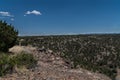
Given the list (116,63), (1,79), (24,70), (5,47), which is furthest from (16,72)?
(116,63)

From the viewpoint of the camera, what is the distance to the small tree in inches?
908

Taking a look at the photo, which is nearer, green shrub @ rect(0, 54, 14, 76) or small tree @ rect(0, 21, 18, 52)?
green shrub @ rect(0, 54, 14, 76)

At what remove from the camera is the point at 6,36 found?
931 inches

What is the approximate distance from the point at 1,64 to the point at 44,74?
2338mm

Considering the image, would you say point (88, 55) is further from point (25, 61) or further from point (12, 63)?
point (12, 63)

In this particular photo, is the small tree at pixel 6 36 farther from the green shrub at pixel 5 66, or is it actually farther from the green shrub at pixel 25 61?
the green shrub at pixel 5 66

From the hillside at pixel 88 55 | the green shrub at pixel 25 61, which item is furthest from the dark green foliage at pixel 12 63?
the hillside at pixel 88 55

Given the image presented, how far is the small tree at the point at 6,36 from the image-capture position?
23.1 meters

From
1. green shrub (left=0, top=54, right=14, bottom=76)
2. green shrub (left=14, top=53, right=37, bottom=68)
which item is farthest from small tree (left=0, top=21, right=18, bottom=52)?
green shrub (left=0, top=54, right=14, bottom=76)

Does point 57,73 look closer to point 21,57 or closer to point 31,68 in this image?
point 31,68

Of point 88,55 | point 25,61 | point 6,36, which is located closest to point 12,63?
point 25,61

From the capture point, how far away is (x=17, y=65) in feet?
53.8

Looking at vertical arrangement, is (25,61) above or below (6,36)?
below

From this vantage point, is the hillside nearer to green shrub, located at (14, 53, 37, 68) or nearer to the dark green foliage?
green shrub, located at (14, 53, 37, 68)
